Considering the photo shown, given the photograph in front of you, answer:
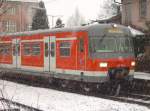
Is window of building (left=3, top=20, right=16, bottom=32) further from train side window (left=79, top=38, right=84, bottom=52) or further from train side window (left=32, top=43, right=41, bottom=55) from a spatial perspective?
train side window (left=79, top=38, right=84, bottom=52)

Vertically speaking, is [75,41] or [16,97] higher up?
[75,41]

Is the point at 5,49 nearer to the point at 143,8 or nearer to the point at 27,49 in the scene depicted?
the point at 27,49

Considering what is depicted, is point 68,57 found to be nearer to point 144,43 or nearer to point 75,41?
point 75,41

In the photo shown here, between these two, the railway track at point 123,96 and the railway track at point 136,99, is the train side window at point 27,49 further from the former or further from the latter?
the railway track at point 136,99

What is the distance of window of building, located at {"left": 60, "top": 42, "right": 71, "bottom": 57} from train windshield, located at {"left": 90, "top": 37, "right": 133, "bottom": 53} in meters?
1.61

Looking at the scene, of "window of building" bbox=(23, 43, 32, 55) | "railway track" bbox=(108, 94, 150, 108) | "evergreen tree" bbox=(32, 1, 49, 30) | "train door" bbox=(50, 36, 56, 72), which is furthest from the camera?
"evergreen tree" bbox=(32, 1, 49, 30)

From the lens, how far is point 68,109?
555 inches

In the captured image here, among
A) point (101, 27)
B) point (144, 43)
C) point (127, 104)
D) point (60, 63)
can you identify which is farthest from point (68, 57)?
point (144, 43)

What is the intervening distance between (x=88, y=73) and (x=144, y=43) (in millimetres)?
12580

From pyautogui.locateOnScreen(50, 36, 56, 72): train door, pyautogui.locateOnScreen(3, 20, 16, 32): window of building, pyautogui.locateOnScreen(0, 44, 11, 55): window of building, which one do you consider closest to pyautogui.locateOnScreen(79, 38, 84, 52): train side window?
pyautogui.locateOnScreen(50, 36, 56, 72): train door

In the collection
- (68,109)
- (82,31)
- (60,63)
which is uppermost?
(82,31)

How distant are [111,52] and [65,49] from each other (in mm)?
2233

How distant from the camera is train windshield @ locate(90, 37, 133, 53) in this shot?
59.6 feet

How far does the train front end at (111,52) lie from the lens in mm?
18072
